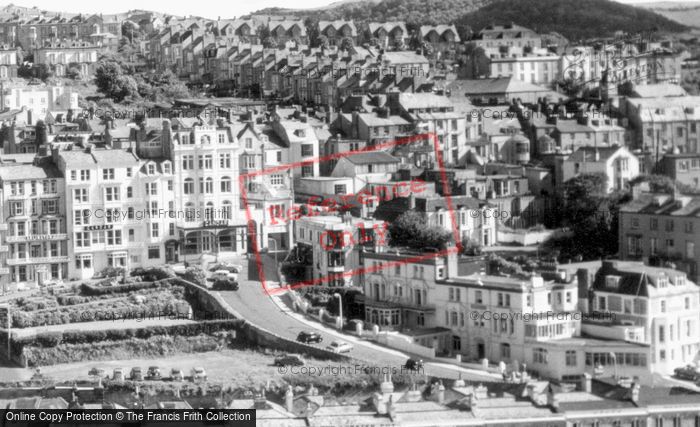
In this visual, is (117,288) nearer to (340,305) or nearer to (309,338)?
(340,305)

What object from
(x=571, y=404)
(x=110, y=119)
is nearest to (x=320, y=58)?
(x=110, y=119)

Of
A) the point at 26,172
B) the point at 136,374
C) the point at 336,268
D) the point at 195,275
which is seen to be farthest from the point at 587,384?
Answer: the point at 26,172

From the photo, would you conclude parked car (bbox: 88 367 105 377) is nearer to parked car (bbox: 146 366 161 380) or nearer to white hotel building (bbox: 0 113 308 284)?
parked car (bbox: 146 366 161 380)

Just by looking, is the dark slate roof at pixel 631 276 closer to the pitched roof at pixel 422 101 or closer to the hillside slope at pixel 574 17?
the hillside slope at pixel 574 17

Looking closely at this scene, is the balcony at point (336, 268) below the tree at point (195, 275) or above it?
above

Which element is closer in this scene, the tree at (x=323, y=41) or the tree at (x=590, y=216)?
the tree at (x=590, y=216)

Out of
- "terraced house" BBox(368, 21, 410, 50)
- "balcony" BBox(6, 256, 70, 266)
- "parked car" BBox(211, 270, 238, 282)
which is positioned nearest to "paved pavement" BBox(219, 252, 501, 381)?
"parked car" BBox(211, 270, 238, 282)

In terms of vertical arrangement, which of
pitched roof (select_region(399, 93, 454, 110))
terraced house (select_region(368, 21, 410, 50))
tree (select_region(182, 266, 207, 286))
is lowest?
tree (select_region(182, 266, 207, 286))

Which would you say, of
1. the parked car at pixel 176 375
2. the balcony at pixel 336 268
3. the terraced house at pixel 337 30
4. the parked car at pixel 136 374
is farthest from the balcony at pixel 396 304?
the terraced house at pixel 337 30
